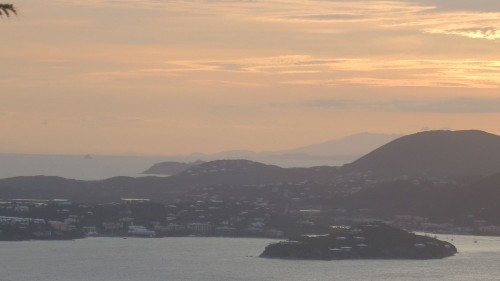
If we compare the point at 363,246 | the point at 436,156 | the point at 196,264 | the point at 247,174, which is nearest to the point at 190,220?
the point at 363,246

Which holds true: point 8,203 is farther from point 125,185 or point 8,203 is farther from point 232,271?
point 232,271

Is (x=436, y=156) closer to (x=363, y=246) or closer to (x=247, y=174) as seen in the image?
(x=247, y=174)

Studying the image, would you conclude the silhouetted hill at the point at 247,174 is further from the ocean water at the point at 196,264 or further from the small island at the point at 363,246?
the small island at the point at 363,246

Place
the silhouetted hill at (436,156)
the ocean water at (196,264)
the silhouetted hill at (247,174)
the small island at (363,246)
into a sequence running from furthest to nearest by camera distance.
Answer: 1. the silhouetted hill at (247,174)
2. the silhouetted hill at (436,156)
3. the small island at (363,246)
4. the ocean water at (196,264)

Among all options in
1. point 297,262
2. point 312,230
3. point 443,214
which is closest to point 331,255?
point 297,262

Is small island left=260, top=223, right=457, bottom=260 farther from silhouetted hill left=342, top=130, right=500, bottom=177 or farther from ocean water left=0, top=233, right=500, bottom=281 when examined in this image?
silhouetted hill left=342, top=130, right=500, bottom=177

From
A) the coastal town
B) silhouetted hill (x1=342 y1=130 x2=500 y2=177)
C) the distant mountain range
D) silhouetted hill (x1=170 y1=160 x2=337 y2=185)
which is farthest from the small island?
silhouetted hill (x1=170 y1=160 x2=337 y2=185)

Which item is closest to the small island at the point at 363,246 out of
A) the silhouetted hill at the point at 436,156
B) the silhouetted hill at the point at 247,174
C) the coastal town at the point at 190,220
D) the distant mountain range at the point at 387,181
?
the coastal town at the point at 190,220
